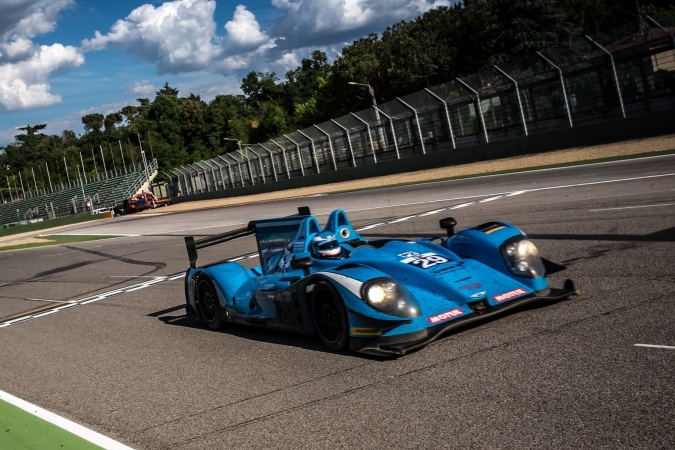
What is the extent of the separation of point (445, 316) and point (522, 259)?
109cm

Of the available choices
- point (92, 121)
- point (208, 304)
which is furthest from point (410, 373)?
point (92, 121)

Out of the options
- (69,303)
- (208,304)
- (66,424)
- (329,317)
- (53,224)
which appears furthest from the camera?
(53,224)

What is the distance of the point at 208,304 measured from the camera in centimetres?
907

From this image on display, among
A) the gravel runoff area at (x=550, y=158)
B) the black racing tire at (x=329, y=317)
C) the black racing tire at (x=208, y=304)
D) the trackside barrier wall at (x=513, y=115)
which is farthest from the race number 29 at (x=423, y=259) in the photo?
the trackside barrier wall at (x=513, y=115)

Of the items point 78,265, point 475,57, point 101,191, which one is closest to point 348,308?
point 78,265

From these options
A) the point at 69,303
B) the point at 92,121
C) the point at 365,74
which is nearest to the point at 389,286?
the point at 69,303

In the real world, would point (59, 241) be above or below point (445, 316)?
above

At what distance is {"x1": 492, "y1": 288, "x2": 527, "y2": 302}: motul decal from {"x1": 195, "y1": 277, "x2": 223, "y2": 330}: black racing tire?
11.4 ft

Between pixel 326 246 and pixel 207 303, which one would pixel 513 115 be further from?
pixel 326 246

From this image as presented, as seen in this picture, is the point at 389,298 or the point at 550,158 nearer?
the point at 389,298

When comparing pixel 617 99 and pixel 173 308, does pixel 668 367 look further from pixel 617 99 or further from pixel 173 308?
pixel 617 99

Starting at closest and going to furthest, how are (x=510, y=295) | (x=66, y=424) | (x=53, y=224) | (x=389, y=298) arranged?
1. (x=66, y=424)
2. (x=389, y=298)
3. (x=510, y=295)
4. (x=53, y=224)

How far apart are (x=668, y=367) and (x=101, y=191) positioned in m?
84.3

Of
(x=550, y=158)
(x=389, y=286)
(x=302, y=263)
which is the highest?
(x=550, y=158)
